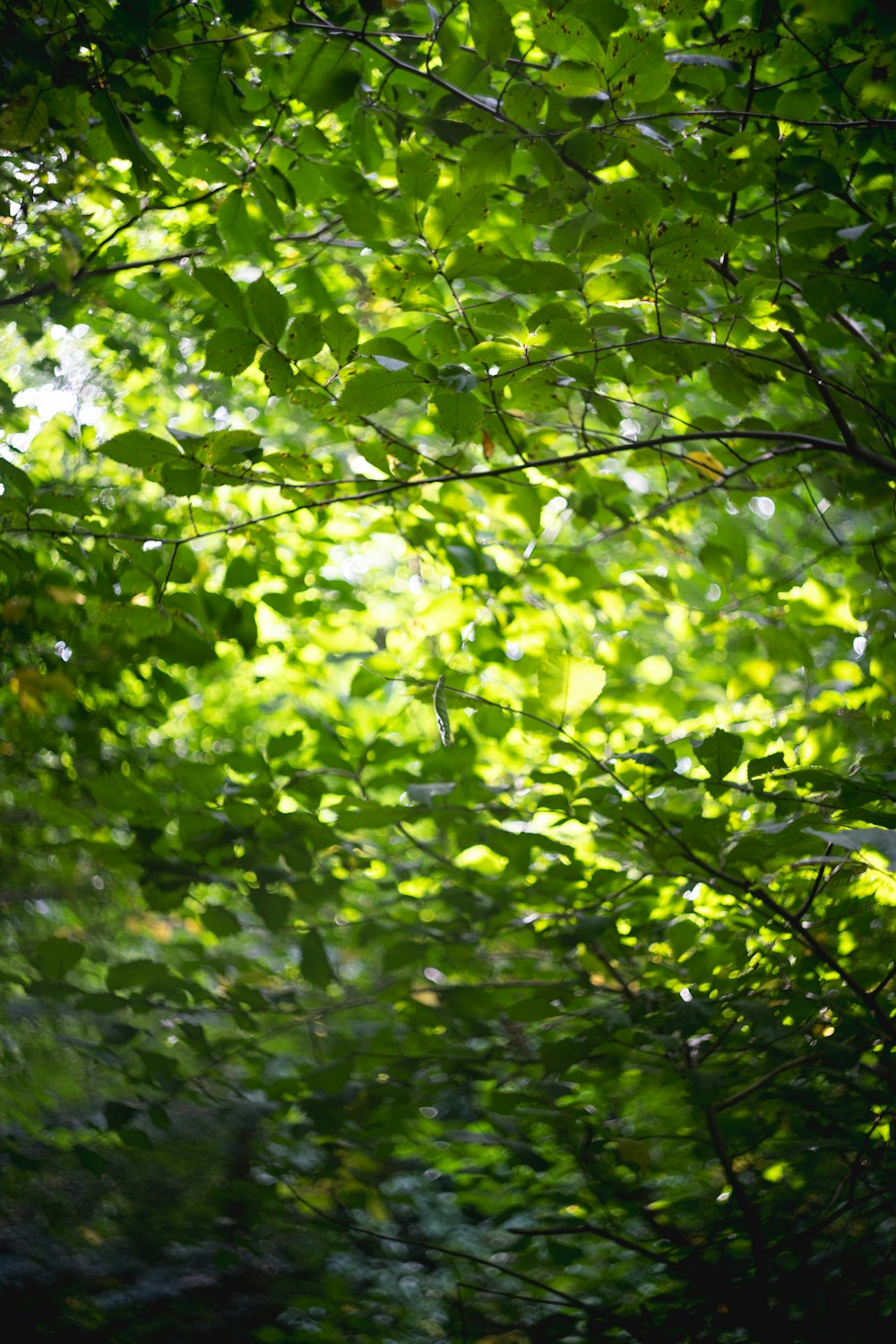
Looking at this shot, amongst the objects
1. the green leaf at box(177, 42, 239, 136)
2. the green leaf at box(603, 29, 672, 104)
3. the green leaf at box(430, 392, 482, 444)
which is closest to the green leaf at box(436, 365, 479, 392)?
the green leaf at box(430, 392, 482, 444)

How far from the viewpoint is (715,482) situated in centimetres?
162

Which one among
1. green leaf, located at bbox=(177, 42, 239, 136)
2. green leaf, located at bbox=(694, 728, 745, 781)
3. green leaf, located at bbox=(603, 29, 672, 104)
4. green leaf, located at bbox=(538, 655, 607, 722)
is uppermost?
green leaf, located at bbox=(177, 42, 239, 136)

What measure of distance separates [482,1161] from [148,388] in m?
2.05


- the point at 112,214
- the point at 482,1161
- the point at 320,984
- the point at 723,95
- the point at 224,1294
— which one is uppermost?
the point at 112,214

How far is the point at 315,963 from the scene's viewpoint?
1.48m

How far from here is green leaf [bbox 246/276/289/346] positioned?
40.6 inches

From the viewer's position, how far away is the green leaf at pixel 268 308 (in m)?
1.03

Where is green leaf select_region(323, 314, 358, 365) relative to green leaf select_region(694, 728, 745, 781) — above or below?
above

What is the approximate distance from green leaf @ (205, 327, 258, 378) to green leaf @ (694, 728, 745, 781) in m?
0.80

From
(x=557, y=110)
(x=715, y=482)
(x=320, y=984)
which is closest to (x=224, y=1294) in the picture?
(x=320, y=984)

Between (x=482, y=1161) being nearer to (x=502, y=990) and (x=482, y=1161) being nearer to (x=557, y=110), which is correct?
(x=502, y=990)

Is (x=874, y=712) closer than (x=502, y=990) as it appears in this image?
Yes

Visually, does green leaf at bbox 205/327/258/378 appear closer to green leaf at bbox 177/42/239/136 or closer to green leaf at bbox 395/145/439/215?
green leaf at bbox 395/145/439/215

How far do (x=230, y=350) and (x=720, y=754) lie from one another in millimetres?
855
